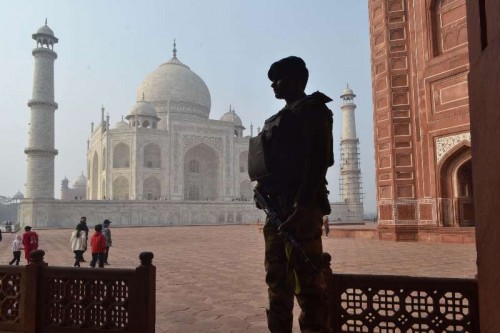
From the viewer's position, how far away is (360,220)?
3666cm

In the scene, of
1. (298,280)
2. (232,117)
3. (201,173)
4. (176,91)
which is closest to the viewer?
(298,280)

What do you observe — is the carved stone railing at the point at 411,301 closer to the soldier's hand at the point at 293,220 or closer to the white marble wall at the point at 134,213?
the soldier's hand at the point at 293,220

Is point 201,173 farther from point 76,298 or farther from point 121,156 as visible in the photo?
point 76,298

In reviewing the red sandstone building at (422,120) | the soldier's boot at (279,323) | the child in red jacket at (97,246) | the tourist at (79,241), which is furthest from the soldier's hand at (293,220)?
the red sandstone building at (422,120)

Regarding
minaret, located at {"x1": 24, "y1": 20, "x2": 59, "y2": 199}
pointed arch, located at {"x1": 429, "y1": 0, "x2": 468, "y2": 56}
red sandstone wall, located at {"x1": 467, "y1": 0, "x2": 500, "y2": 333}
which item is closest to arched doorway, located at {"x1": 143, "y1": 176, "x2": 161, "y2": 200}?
minaret, located at {"x1": 24, "y1": 20, "x2": 59, "y2": 199}

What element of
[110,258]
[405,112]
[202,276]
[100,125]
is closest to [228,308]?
A: [202,276]

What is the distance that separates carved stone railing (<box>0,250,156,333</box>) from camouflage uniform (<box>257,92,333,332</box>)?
107cm

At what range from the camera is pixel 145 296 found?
2.77 meters

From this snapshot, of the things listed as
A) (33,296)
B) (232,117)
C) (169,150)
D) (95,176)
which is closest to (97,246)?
(33,296)

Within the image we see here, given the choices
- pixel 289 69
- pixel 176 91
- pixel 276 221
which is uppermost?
pixel 176 91

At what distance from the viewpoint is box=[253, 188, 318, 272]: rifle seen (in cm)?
192

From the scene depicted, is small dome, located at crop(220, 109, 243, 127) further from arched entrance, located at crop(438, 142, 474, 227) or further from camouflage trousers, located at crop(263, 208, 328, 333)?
camouflage trousers, located at crop(263, 208, 328, 333)

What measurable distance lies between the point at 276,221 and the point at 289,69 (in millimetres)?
794

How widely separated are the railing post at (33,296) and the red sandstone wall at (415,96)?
10.3m
